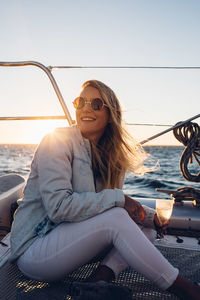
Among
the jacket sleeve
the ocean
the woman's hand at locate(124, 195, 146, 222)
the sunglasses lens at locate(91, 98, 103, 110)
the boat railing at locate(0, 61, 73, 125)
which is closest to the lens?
the jacket sleeve

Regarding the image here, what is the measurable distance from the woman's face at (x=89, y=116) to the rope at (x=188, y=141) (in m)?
1.06

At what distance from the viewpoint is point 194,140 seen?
2533 millimetres

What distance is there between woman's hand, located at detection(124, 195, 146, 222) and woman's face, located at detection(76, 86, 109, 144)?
478 millimetres

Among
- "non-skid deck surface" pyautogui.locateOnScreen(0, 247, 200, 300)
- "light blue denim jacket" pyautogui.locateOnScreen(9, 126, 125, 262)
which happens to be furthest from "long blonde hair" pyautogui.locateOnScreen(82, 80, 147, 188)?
"non-skid deck surface" pyautogui.locateOnScreen(0, 247, 200, 300)

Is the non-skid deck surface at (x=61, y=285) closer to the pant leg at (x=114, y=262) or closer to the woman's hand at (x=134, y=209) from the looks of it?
the pant leg at (x=114, y=262)

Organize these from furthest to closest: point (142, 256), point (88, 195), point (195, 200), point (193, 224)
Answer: point (195, 200) < point (193, 224) < point (88, 195) < point (142, 256)

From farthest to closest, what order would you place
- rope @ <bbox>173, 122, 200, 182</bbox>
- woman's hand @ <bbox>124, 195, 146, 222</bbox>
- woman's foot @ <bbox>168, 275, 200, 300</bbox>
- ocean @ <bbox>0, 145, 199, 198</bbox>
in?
ocean @ <bbox>0, 145, 199, 198</bbox> → rope @ <bbox>173, 122, 200, 182</bbox> → woman's hand @ <bbox>124, 195, 146, 222</bbox> → woman's foot @ <bbox>168, 275, 200, 300</bbox>

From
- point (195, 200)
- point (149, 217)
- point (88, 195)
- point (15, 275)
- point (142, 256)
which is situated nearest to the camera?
point (142, 256)

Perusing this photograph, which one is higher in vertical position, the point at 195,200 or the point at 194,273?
the point at 195,200

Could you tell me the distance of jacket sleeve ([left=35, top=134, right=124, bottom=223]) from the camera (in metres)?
1.31

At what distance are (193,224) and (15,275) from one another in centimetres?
135

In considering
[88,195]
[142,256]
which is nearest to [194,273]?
[142,256]

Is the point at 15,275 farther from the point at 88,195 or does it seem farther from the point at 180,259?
the point at 180,259

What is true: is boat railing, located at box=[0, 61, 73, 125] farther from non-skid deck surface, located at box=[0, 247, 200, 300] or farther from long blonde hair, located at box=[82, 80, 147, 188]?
Result: non-skid deck surface, located at box=[0, 247, 200, 300]
